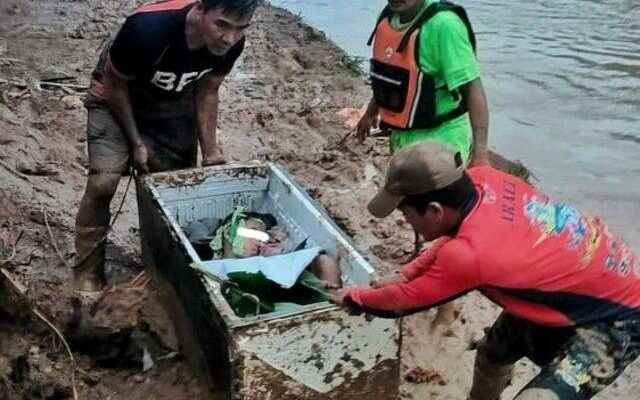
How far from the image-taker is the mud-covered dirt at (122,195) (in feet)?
14.0

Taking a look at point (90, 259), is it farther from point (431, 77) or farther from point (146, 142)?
point (431, 77)

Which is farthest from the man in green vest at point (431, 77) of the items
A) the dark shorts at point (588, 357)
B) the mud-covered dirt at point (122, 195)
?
the mud-covered dirt at point (122, 195)

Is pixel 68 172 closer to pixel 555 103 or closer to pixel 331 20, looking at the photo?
pixel 555 103

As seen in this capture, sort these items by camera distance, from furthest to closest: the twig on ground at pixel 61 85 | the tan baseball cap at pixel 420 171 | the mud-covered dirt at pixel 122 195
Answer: the twig on ground at pixel 61 85 → the mud-covered dirt at pixel 122 195 → the tan baseball cap at pixel 420 171

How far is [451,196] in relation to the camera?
2.92 meters

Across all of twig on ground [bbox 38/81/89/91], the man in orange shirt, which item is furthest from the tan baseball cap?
twig on ground [bbox 38/81/89/91]

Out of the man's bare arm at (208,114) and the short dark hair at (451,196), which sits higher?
the short dark hair at (451,196)

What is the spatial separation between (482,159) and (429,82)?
0.47 m

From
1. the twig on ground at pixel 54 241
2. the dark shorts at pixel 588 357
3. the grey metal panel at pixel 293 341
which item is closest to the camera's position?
the dark shorts at pixel 588 357

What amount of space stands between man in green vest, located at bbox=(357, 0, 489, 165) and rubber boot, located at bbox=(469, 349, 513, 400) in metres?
0.98

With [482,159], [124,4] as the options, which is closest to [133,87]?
[482,159]

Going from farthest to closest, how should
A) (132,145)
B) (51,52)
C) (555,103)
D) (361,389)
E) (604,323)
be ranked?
(555,103) < (51,52) < (132,145) < (361,389) < (604,323)

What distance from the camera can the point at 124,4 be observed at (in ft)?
39.9

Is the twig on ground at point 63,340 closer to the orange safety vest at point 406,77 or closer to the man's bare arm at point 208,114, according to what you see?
the man's bare arm at point 208,114
